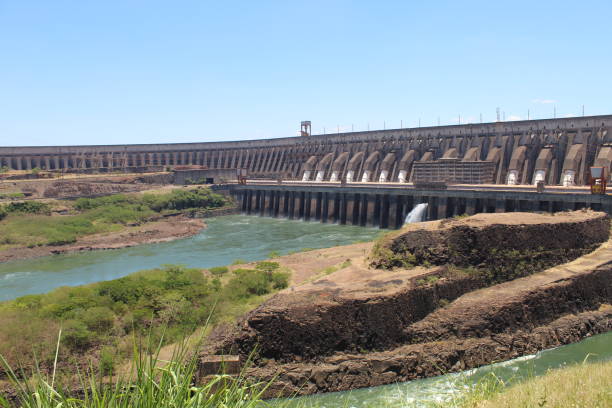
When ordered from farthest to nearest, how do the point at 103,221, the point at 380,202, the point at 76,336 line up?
the point at 103,221
the point at 380,202
the point at 76,336

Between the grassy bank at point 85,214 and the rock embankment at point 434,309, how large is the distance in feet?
125

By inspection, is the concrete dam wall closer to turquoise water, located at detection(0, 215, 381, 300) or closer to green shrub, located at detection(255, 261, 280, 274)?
turquoise water, located at detection(0, 215, 381, 300)

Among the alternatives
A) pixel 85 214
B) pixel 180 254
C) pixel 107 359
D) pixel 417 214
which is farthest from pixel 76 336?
pixel 85 214

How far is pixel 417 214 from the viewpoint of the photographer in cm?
5200

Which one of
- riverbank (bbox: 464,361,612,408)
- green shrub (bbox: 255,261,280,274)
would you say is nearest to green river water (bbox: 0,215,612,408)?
riverbank (bbox: 464,361,612,408)

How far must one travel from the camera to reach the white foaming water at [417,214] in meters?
51.8

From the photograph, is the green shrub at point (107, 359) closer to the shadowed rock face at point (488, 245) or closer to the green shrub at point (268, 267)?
the shadowed rock face at point (488, 245)

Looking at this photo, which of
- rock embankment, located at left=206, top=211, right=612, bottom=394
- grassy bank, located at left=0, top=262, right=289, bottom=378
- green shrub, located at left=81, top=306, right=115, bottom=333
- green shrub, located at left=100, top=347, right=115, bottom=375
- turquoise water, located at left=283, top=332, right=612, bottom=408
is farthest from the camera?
green shrub, located at left=81, top=306, right=115, bottom=333

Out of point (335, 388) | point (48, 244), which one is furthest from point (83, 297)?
point (48, 244)

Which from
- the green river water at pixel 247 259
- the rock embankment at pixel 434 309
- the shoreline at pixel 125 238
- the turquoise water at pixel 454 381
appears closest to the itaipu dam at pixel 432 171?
the green river water at pixel 247 259

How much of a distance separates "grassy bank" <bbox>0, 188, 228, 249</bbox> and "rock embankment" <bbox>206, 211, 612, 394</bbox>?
38225 millimetres

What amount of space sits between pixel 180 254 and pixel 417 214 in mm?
22866

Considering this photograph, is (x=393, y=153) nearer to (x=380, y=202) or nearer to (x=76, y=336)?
(x=380, y=202)

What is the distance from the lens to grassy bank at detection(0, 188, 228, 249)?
51.2m
